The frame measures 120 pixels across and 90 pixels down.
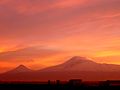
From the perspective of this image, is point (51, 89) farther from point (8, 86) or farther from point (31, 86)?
point (8, 86)

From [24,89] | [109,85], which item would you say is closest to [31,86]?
[24,89]

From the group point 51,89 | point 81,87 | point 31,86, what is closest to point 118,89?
point 81,87

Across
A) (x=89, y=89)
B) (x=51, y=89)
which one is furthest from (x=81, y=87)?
(x=51, y=89)

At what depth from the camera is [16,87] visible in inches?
1737

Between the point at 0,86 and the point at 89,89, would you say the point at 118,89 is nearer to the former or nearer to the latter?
the point at 89,89

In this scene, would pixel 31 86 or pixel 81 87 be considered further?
pixel 31 86

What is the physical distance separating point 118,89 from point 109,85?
44.5 inches

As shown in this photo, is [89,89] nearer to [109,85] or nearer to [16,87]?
[109,85]

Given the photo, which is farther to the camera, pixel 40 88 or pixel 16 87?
pixel 16 87

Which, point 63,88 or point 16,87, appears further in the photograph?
point 16,87

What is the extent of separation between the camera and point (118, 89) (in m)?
38.2

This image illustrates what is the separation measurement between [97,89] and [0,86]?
13.5 metres

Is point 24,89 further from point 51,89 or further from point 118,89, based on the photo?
point 118,89

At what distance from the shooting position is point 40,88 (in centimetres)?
4000
